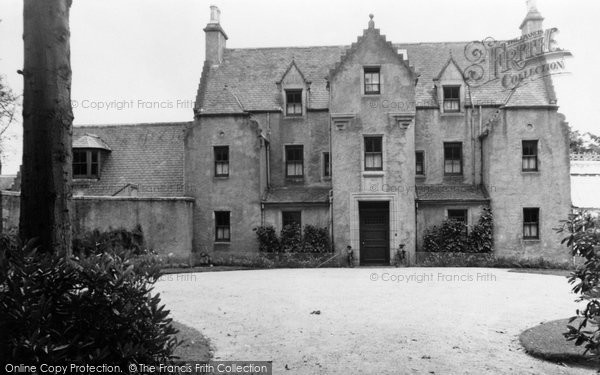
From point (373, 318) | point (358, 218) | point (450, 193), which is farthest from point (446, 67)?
point (373, 318)

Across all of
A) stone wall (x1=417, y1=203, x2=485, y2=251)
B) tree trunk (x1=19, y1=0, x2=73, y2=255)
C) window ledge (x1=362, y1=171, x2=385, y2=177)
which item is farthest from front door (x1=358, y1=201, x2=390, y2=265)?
tree trunk (x1=19, y1=0, x2=73, y2=255)

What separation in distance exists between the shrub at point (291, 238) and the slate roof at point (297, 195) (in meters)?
1.45

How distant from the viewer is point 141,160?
93.2 ft

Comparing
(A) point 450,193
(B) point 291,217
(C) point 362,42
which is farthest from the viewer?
(B) point 291,217

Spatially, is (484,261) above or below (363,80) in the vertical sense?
below

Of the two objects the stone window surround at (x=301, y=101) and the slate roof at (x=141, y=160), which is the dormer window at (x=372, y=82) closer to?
the stone window surround at (x=301, y=101)

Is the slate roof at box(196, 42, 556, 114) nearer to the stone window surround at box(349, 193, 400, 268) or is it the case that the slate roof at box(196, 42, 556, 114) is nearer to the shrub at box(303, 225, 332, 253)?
the stone window surround at box(349, 193, 400, 268)

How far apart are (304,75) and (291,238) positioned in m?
10.4

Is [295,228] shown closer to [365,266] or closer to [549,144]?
[365,266]

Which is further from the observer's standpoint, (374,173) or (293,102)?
(293,102)

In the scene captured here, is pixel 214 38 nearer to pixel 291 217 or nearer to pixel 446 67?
pixel 291 217

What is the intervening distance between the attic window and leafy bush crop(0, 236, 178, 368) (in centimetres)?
2434

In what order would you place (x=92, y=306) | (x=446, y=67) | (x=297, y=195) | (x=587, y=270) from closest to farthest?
(x=92, y=306), (x=587, y=270), (x=297, y=195), (x=446, y=67)

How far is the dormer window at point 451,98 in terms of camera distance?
88.4ft
